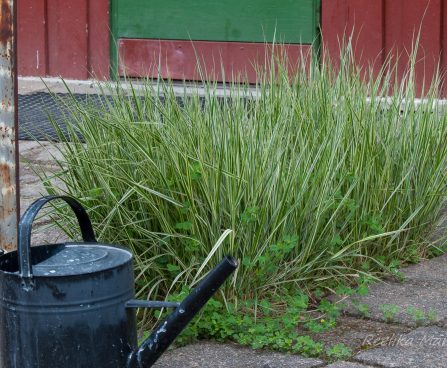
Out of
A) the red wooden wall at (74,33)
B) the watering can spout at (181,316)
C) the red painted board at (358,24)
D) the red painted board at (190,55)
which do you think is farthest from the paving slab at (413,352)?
the red painted board at (190,55)

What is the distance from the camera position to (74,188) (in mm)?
3617

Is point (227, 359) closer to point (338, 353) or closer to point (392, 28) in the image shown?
point (338, 353)

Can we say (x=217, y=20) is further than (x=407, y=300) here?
Yes

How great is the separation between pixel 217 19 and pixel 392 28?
1.32 meters

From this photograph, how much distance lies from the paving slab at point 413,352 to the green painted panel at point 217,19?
4.07 metres

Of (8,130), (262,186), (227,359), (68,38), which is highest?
(68,38)

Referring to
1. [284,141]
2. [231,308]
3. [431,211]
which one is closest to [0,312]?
[231,308]

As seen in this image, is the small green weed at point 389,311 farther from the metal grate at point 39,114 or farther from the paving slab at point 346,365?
the metal grate at point 39,114

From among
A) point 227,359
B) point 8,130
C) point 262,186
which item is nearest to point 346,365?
point 227,359

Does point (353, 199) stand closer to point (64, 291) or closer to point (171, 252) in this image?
point (171, 252)

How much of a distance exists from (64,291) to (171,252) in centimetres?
105

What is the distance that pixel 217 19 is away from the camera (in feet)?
23.2

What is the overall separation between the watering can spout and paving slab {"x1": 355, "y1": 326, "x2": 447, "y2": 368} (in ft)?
2.53

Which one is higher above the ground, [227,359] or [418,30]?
[418,30]
